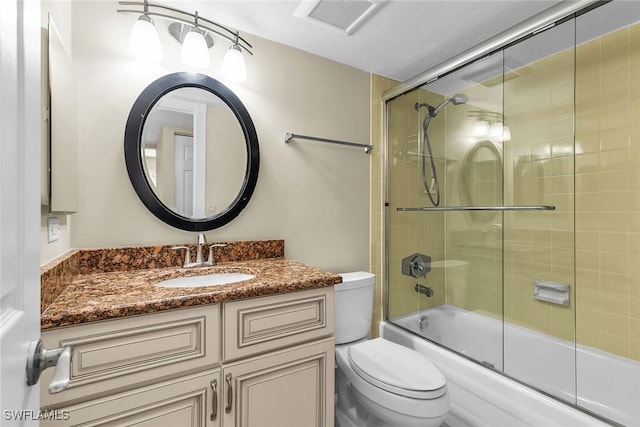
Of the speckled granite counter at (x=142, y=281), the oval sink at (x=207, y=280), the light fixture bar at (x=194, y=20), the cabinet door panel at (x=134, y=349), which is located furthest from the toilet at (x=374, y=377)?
the light fixture bar at (x=194, y=20)

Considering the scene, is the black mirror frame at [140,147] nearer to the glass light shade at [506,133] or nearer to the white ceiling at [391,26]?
the white ceiling at [391,26]

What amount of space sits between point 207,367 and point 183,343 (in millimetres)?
120

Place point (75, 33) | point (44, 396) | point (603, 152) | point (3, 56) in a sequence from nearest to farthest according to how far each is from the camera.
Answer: point (3, 56), point (44, 396), point (75, 33), point (603, 152)

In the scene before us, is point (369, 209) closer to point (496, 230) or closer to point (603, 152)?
point (496, 230)

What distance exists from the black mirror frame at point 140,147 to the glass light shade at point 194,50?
9 centimetres

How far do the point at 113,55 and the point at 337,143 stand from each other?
122 cm

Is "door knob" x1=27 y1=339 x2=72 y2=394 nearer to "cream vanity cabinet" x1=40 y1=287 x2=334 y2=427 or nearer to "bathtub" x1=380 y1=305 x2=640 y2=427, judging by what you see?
"cream vanity cabinet" x1=40 y1=287 x2=334 y2=427

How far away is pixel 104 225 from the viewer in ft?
4.32

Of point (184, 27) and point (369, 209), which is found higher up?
point (184, 27)

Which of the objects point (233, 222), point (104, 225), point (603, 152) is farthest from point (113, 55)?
point (603, 152)

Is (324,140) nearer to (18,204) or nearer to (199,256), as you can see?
(199,256)

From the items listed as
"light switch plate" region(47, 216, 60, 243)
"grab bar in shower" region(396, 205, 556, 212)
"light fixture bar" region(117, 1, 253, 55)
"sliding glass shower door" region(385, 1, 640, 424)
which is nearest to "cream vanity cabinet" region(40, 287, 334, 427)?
"light switch plate" region(47, 216, 60, 243)

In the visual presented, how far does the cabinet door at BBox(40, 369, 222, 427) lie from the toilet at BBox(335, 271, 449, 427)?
25.8 inches

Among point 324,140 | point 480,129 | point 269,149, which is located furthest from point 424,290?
point 269,149
